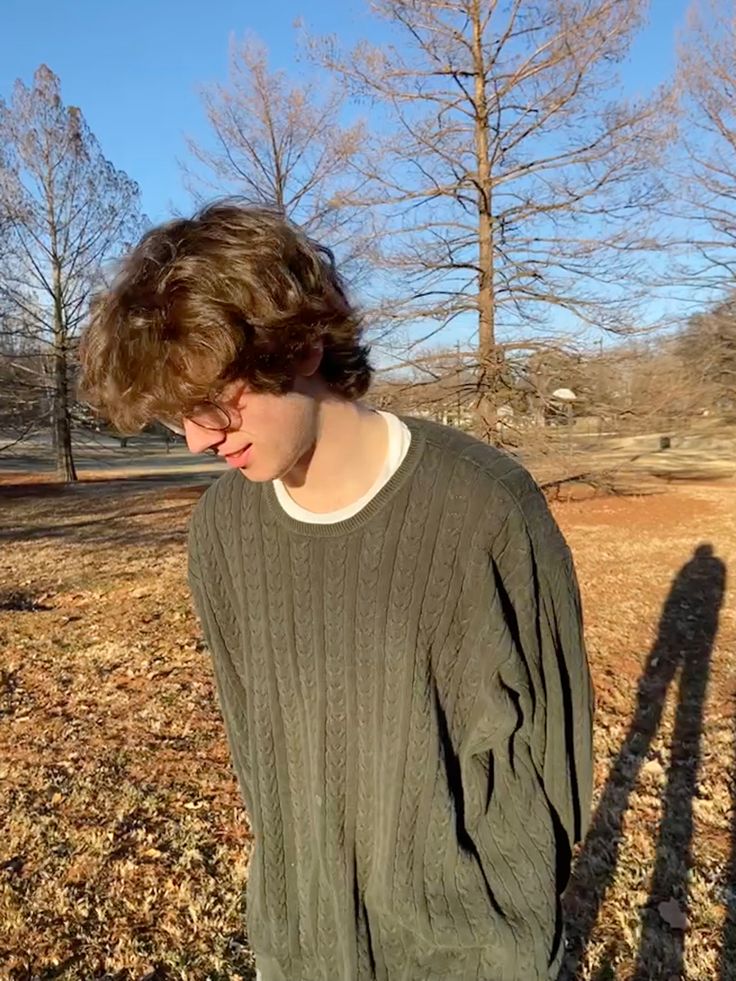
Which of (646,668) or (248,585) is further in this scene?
(646,668)

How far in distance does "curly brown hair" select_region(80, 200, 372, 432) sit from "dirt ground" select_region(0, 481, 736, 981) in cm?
225

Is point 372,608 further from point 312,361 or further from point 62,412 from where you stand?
point 62,412

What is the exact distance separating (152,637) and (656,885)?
394 centimetres

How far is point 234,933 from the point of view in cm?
262

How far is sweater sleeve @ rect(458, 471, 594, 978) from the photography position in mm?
1062

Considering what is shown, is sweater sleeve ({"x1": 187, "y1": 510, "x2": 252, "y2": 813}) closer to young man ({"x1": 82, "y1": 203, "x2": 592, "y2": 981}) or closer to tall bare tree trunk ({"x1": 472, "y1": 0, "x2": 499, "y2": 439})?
young man ({"x1": 82, "y1": 203, "x2": 592, "y2": 981})

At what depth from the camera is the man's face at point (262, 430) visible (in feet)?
3.34

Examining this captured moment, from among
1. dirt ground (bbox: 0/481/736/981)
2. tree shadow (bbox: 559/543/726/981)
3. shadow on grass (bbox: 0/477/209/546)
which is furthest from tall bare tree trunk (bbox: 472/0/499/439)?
tree shadow (bbox: 559/543/726/981)

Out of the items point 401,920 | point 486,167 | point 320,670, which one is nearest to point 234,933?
point 401,920

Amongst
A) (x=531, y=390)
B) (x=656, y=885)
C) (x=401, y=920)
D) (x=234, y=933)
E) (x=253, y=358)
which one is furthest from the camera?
(x=531, y=390)

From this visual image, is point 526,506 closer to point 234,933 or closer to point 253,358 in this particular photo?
point 253,358

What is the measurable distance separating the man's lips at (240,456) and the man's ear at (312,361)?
0.43 ft

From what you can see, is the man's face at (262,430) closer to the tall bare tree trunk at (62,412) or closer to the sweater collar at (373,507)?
the sweater collar at (373,507)

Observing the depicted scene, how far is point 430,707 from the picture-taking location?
108 cm
